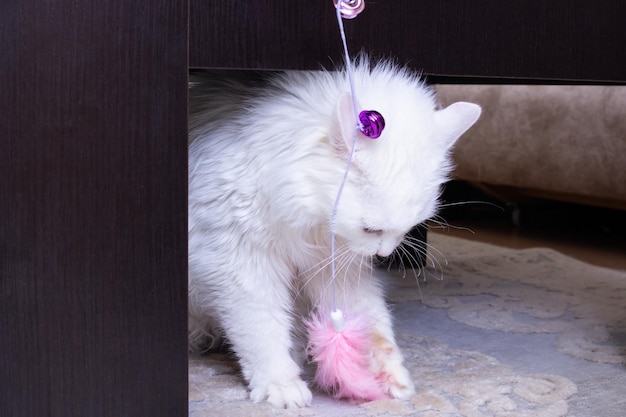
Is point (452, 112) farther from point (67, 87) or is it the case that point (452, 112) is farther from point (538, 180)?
point (538, 180)

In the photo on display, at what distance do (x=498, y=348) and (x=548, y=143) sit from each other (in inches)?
49.4

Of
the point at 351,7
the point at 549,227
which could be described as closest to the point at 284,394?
the point at 351,7

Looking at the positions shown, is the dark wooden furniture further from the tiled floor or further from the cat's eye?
the tiled floor

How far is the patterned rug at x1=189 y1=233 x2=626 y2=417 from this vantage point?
106 centimetres

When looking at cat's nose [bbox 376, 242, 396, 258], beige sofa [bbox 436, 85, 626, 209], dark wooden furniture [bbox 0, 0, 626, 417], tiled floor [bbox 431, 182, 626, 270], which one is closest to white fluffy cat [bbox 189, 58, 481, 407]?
cat's nose [bbox 376, 242, 396, 258]

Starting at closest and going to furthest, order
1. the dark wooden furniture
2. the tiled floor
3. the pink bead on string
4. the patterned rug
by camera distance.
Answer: the dark wooden furniture, the pink bead on string, the patterned rug, the tiled floor

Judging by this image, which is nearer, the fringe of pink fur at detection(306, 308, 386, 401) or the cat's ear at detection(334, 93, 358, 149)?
the cat's ear at detection(334, 93, 358, 149)

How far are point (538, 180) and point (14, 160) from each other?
1963mm

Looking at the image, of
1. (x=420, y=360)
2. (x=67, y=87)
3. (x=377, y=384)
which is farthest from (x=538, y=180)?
(x=67, y=87)

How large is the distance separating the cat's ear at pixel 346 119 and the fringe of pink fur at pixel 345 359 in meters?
0.27

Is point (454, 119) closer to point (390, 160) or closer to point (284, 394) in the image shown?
point (390, 160)

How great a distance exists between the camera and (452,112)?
1.08 meters

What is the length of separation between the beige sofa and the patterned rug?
0.43 meters

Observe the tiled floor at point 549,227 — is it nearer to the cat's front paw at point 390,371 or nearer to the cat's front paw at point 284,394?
the cat's front paw at point 390,371
